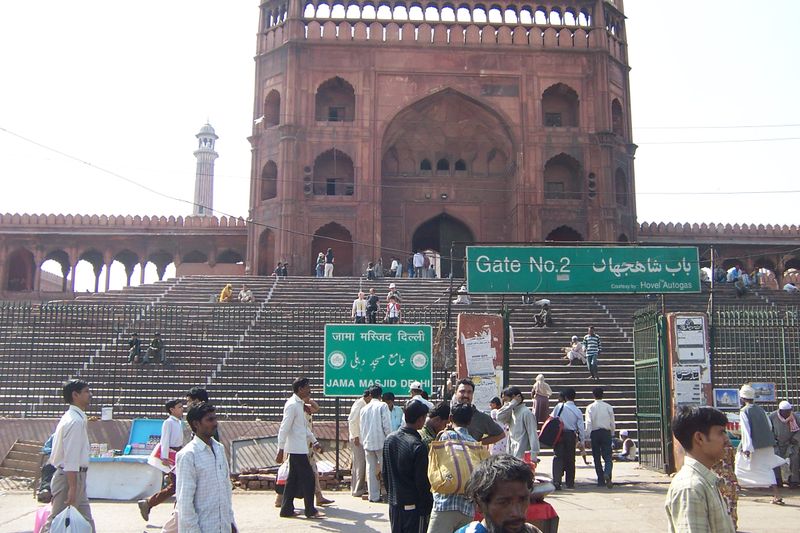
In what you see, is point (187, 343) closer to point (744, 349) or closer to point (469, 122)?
point (744, 349)

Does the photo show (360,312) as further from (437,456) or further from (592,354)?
(437,456)

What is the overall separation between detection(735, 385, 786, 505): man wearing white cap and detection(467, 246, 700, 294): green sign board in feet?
10.2

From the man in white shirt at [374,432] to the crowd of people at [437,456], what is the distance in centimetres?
1

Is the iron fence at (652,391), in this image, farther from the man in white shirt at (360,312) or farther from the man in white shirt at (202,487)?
the man in white shirt at (360,312)

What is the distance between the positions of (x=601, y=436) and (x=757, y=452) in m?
1.65

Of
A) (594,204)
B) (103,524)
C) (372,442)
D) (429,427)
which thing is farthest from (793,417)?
(594,204)

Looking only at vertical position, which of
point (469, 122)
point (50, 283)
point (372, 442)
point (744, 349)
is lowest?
point (372, 442)

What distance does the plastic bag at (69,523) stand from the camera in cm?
473

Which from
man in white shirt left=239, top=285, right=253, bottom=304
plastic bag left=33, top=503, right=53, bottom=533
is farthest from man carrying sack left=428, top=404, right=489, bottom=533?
man in white shirt left=239, top=285, right=253, bottom=304

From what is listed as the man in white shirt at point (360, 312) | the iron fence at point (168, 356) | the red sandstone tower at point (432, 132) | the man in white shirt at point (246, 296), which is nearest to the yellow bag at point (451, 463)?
the iron fence at point (168, 356)

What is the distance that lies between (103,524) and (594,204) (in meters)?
22.6

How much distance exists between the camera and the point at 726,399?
1010cm

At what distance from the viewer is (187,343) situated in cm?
1591

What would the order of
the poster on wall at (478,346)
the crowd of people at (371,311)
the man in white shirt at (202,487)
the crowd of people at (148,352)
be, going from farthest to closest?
the crowd of people at (371,311) < the crowd of people at (148,352) < the poster on wall at (478,346) < the man in white shirt at (202,487)
